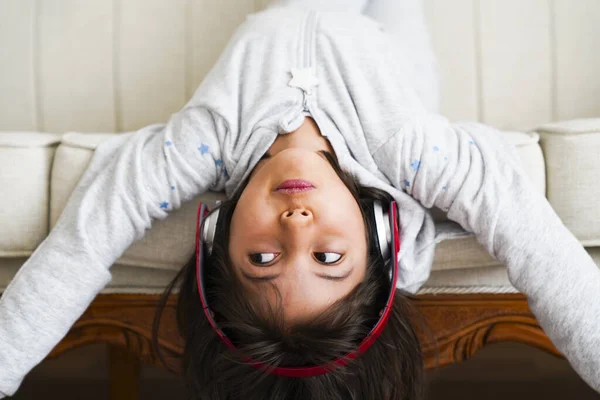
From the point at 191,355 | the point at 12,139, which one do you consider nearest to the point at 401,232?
the point at 191,355

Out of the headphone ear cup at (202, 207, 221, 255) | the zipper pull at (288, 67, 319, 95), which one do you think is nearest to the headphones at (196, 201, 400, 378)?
the headphone ear cup at (202, 207, 221, 255)

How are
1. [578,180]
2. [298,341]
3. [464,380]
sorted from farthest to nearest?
[464,380], [578,180], [298,341]

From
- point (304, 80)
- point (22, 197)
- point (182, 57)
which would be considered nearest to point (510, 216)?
point (304, 80)

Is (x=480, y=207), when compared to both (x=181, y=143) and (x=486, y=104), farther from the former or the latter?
(x=486, y=104)

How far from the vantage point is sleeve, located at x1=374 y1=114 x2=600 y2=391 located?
2.46 feet

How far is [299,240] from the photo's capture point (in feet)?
2.34

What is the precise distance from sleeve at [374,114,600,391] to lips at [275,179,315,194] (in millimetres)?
165

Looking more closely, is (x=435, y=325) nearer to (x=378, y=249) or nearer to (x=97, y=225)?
(x=378, y=249)

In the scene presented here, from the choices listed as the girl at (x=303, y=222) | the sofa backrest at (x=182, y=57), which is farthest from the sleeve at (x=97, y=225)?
the sofa backrest at (x=182, y=57)

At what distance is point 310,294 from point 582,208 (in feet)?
1.65

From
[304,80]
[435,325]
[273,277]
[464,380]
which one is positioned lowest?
[464,380]

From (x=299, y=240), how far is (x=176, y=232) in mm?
280

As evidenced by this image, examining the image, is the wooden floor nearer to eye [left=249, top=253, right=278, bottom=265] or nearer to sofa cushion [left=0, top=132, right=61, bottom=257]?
sofa cushion [left=0, top=132, right=61, bottom=257]

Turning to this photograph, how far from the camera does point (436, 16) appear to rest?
1376 millimetres
